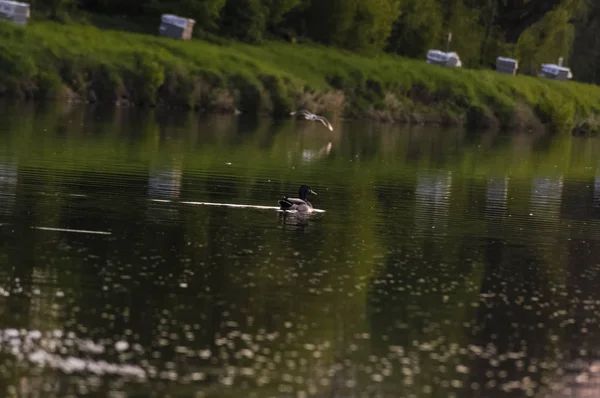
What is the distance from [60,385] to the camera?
49.6 feet

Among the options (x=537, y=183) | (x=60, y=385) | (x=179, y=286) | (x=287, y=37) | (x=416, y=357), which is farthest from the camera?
(x=287, y=37)

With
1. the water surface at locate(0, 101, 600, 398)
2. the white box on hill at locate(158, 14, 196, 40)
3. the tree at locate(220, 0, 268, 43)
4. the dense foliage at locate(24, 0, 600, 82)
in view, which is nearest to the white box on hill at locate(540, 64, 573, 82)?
the dense foliage at locate(24, 0, 600, 82)

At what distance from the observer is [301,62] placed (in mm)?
91688

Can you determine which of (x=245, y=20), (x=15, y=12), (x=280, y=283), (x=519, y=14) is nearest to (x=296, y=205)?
(x=280, y=283)

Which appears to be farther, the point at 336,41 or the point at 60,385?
the point at 336,41

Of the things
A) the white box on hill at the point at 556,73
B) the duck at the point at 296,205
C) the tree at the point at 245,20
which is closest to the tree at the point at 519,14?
the white box on hill at the point at 556,73

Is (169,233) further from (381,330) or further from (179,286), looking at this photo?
(381,330)

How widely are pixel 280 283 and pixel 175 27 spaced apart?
221 ft

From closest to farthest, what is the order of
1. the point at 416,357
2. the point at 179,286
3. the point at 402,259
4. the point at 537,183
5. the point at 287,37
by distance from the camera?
1. the point at 416,357
2. the point at 179,286
3. the point at 402,259
4. the point at 537,183
5. the point at 287,37

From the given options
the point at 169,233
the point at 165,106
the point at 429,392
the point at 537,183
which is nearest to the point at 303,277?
the point at 169,233

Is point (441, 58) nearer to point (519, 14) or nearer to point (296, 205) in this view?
point (519, 14)

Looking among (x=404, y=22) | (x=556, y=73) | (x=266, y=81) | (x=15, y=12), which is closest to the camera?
(x=15, y=12)

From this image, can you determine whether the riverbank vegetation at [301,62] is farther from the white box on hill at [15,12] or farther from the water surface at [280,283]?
the water surface at [280,283]

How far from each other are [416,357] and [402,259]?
728cm
